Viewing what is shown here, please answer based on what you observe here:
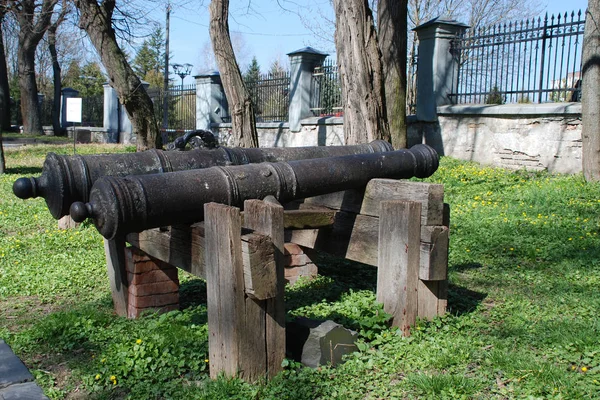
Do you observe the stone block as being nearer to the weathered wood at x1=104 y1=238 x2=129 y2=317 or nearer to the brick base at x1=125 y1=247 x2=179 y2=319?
the brick base at x1=125 y1=247 x2=179 y2=319

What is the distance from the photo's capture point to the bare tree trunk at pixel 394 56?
36.0ft

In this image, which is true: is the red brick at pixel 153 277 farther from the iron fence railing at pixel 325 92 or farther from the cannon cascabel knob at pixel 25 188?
the iron fence railing at pixel 325 92

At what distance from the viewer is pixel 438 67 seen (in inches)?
496

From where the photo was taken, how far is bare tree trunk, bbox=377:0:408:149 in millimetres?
10969

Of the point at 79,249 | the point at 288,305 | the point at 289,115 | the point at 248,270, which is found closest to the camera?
the point at 248,270

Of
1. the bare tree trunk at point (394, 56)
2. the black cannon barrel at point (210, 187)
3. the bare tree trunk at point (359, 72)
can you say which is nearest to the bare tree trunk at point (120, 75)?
the bare tree trunk at point (359, 72)

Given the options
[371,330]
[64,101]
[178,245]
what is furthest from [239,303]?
[64,101]

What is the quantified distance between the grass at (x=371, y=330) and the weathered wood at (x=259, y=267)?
483mm

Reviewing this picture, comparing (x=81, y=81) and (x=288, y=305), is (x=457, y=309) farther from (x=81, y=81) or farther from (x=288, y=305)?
(x=81, y=81)

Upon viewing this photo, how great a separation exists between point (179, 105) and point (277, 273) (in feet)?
64.7

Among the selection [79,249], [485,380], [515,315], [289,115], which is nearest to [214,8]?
[289,115]

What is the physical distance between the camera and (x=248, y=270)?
3041mm

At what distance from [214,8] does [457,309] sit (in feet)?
29.2

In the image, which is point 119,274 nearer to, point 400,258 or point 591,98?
point 400,258
